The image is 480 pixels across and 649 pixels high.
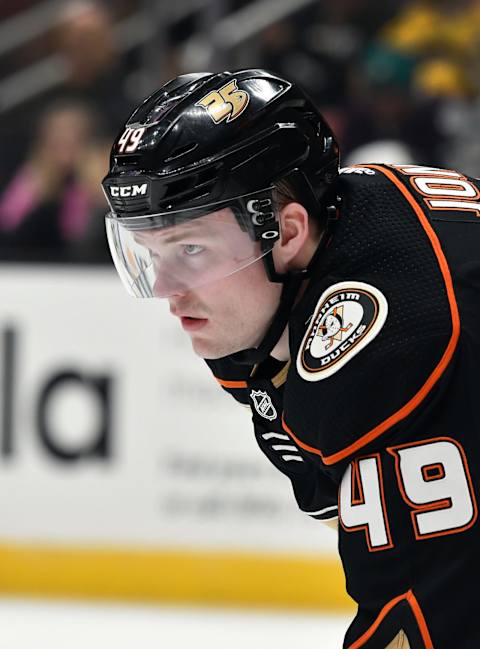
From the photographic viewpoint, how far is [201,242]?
148 centimetres

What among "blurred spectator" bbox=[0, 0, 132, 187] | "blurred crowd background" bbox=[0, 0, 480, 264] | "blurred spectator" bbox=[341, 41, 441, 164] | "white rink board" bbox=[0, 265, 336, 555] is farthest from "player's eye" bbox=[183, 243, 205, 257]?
"blurred spectator" bbox=[0, 0, 132, 187]

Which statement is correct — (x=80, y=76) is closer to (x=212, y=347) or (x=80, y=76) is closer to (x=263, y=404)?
(x=263, y=404)

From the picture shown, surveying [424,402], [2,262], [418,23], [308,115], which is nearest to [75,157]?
[2,262]

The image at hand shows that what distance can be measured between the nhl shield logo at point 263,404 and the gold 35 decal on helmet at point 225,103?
1.42 feet

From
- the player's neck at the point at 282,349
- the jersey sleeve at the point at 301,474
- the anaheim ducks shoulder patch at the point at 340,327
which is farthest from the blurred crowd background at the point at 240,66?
the anaheim ducks shoulder patch at the point at 340,327

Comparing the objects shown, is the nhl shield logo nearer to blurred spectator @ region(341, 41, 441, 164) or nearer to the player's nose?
the player's nose

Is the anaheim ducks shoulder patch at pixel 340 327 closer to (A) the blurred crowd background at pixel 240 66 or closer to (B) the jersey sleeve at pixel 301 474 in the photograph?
(B) the jersey sleeve at pixel 301 474

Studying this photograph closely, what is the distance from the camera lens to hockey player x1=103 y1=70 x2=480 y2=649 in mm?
1310

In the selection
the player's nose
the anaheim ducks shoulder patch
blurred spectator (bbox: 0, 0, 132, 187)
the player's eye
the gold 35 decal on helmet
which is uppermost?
blurred spectator (bbox: 0, 0, 132, 187)

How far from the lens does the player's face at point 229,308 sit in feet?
4.92

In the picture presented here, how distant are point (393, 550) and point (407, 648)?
110 mm

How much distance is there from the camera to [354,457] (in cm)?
134

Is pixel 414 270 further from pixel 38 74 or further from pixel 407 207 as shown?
pixel 38 74

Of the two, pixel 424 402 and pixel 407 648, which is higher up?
pixel 424 402
